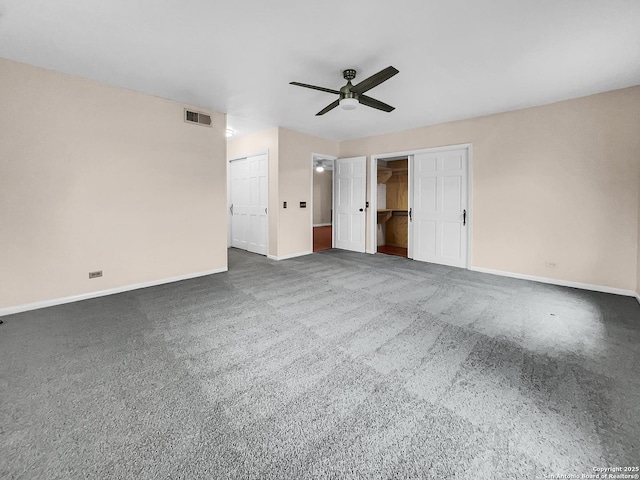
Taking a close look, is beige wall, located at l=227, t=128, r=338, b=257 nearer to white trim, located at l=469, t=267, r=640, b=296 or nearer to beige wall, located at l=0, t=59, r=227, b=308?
beige wall, located at l=0, t=59, r=227, b=308

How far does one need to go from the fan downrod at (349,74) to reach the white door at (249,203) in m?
3.08

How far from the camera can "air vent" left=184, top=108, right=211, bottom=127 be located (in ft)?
14.1

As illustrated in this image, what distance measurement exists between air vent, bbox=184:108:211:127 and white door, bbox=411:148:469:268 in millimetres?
3999

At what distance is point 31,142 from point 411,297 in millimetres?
4845

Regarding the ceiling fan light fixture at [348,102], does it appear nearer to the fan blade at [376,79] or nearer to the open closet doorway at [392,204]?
the fan blade at [376,79]

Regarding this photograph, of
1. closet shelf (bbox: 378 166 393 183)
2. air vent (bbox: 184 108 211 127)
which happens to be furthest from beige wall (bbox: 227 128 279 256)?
closet shelf (bbox: 378 166 393 183)

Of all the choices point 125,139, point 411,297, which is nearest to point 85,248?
point 125,139

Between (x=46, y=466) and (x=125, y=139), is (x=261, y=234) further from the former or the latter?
(x=46, y=466)

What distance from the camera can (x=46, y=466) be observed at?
1.26 m

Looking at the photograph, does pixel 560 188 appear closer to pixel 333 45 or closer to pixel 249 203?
pixel 333 45

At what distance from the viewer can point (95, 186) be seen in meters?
3.54

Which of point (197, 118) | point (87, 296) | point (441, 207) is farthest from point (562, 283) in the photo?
point (87, 296)

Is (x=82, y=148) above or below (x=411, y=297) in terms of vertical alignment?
above

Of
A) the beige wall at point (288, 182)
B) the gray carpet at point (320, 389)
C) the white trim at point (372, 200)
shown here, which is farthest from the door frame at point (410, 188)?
the gray carpet at point (320, 389)
